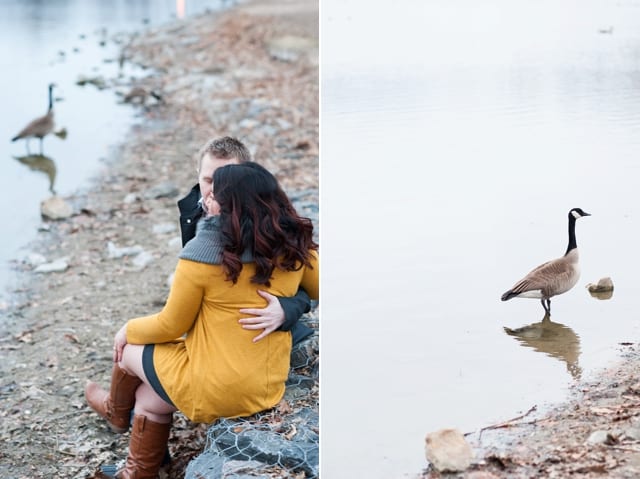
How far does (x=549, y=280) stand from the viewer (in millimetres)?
1589

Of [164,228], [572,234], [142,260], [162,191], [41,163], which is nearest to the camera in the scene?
[572,234]

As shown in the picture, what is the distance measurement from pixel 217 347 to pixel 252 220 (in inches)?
14.7

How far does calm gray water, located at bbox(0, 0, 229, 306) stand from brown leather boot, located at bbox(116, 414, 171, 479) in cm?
257

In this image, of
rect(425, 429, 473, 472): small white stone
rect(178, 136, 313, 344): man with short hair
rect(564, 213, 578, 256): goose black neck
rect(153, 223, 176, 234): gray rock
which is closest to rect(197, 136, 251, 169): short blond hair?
rect(178, 136, 313, 344): man with short hair

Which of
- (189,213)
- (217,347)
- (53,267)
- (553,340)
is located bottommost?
(53,267)

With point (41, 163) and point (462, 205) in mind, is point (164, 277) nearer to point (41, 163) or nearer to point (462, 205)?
point (462, 205)

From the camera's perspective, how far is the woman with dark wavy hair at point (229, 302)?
2.36 metres

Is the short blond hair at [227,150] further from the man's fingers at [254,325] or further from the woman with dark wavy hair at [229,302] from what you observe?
the man's fingers at [254,325]

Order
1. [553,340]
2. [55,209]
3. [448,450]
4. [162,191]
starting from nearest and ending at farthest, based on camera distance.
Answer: [448,450] < [553,340] < [55,209] < [162,191]

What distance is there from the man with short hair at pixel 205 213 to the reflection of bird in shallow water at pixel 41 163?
217 inches

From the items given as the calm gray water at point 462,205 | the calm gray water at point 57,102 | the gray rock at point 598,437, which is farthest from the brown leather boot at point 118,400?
the calm gray water at point 57,102

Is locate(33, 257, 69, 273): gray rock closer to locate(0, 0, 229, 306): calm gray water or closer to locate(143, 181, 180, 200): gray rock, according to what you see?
locate(0, 0, 229, 306): calm gray water

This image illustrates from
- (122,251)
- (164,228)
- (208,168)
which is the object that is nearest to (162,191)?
(164,228)

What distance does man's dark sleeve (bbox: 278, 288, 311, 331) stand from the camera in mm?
2452
